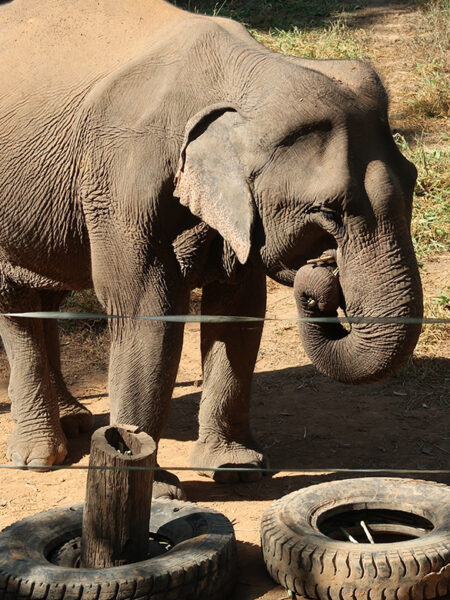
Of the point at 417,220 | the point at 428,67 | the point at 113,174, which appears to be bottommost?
the point at 417,220

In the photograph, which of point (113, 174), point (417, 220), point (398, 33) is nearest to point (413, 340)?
point (113, 174)

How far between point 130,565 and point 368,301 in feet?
4.56

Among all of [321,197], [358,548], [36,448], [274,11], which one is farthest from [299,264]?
[274,11]

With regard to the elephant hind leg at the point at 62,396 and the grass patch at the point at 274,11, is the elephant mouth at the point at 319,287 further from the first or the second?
the grass patch at the point at 274,11

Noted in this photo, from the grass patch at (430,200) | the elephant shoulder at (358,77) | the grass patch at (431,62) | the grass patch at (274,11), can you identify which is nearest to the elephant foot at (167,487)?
the elephant shoulder at (358,77)

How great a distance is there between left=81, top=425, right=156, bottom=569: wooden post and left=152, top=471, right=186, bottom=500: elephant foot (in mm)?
969

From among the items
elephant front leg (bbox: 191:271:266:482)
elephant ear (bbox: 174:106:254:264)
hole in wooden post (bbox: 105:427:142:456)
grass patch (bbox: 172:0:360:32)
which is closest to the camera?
hole in wooden post (bbox: 105:427:142:456)

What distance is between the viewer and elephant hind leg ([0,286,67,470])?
218 inches

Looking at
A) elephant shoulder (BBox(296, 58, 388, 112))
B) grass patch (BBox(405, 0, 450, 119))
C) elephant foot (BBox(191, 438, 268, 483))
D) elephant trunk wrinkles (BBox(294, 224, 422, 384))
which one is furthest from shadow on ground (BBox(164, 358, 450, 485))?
grass patch (BBox(405, 0, 450, 119))

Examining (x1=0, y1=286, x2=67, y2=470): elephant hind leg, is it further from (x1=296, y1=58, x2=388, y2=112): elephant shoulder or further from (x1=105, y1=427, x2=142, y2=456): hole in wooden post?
(x1=296, y1=58, x2=388, y2=112): elephant shoulder

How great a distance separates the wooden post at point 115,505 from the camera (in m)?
3.65

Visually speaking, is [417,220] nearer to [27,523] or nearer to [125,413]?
[125,413]

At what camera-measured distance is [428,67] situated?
11625 millimetres

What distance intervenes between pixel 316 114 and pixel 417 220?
4744 millimetres
